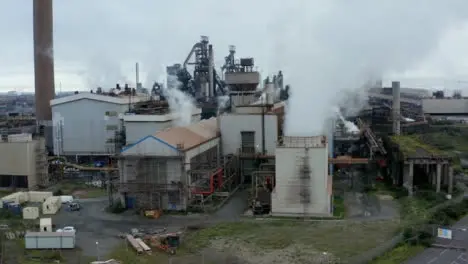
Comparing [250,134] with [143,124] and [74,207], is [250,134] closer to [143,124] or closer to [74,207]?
[143,124]

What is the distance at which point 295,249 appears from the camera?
18.6 metres

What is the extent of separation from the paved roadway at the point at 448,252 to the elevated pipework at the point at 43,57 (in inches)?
1280

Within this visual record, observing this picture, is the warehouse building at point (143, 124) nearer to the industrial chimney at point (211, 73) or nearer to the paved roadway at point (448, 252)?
the paved roadway at point (448, 252)

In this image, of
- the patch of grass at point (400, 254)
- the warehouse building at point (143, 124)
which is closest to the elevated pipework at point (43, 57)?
the warehouse building at point (143, 124)

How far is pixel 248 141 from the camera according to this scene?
31797 millimetres

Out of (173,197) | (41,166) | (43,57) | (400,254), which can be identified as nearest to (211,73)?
(43,57)

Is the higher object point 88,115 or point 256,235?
point 88,115

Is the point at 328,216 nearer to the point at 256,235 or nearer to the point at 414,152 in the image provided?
the point at 256,235

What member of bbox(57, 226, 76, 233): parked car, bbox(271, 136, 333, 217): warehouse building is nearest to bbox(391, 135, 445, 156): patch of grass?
bbox(271, 136, 333, 217): warehouse building

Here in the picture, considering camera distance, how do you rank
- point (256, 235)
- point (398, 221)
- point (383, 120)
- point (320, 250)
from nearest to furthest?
point (320, 250)
point (256, 235)
point (398, 221)
point (383, 120)

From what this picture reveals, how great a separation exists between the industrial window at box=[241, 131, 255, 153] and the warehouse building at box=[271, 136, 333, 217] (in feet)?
25.0

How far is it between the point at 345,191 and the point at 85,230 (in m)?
13.8

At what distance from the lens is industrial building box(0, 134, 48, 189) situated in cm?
3091

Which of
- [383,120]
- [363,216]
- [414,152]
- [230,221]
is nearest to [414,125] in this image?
[383,120]
